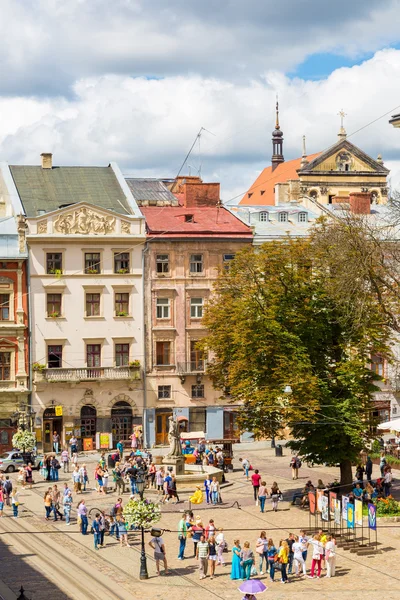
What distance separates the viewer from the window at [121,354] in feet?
236

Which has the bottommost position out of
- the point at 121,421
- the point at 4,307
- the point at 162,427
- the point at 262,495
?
the point at 262,495

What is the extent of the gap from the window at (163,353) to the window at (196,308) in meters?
2.43

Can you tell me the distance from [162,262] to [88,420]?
11.0 m

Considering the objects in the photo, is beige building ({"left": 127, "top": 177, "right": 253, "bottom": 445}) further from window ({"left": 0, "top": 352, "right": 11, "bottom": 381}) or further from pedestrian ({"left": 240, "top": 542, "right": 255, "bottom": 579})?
pedestrian ({"left": 240, "top": 542, "right": 255, "bottom": 579})

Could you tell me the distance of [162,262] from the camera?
239 ft

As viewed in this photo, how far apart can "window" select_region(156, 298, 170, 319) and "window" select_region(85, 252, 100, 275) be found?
444 centimetres

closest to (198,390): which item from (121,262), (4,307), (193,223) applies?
(121,262)

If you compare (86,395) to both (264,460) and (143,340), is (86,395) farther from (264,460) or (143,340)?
(264,460)

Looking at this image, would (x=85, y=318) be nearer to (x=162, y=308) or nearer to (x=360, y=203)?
(x=162, y=308)

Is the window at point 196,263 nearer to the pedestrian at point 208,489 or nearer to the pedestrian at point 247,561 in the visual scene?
the pedestrian at point 208,489

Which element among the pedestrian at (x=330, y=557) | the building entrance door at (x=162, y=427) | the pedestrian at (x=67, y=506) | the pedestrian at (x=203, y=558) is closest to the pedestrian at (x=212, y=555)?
the pedestrian at (x=203, y=558)

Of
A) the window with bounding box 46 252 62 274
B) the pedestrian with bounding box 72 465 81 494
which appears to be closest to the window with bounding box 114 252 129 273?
the window with bounding box 46 252 62 274

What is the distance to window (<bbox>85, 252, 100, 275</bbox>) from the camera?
234 feet

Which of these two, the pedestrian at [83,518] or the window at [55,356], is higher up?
the window at [55,356]
